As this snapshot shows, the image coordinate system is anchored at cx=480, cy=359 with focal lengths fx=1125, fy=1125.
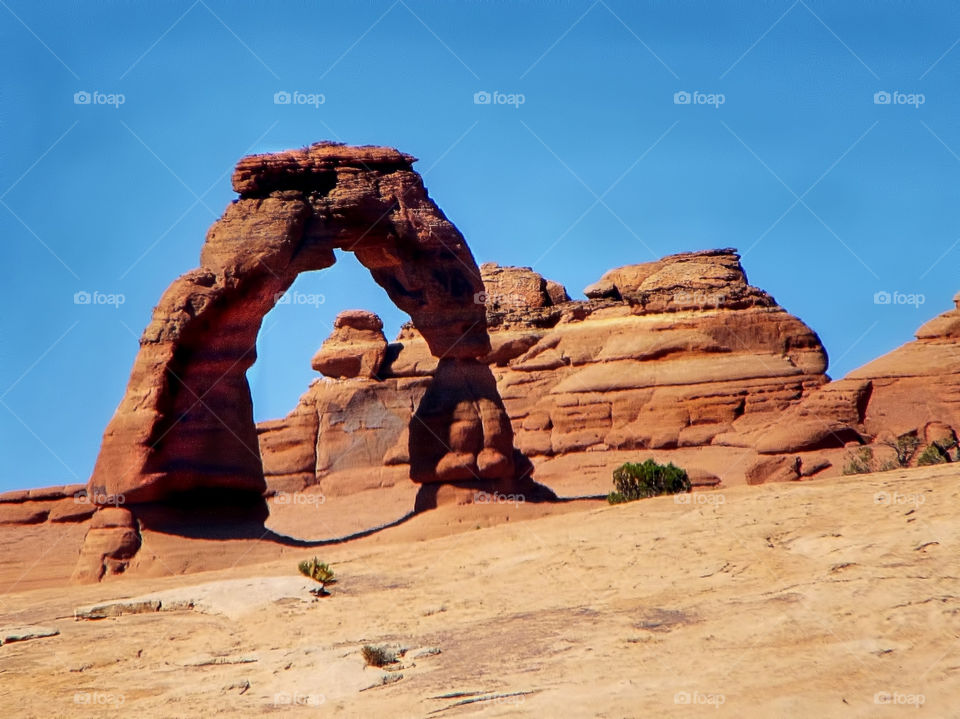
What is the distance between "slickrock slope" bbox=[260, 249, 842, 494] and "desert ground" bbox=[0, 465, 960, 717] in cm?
1935

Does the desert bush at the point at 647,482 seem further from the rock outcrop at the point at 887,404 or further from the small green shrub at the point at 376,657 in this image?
the small green shrub at the point at 376,657

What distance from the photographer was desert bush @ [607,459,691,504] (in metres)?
20.2

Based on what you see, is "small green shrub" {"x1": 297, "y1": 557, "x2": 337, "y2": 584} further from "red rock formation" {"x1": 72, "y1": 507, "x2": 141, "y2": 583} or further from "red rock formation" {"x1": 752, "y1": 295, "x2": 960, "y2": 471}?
"red rock formation" {"x1": 752, "y1": 295, "x2": 960, "y2": 471}

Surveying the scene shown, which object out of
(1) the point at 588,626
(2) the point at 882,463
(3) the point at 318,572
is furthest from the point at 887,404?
(1) the point at 588,626

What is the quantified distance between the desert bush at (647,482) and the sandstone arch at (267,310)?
292 centimetres

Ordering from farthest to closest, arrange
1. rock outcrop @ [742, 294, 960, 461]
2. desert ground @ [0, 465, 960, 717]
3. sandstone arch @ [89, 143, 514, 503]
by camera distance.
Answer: rock outcrop @ [742, 294, 960, 461] → sandstone arch @ [89, 143, 514, 503] → desert ground @ [0, 465, 960, 717]

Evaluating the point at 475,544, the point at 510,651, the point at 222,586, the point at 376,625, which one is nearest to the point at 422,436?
the point at 475,544

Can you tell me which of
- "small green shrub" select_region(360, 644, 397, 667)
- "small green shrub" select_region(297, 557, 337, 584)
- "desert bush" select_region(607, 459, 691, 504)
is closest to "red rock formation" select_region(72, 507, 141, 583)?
"small green shrub" select_region(297, 557, 337, 584)

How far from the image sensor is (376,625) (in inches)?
438

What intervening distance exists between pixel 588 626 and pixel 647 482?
36.0 feet

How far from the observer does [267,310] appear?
22672mm

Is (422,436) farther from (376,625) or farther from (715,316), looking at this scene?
(715,316)

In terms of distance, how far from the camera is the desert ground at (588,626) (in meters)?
7.80

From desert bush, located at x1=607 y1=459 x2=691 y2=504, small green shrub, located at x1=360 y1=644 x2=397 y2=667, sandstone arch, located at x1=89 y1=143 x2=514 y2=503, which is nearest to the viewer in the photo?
small green shrub, located at x1=360 y1=644 x2=397 y2=667
